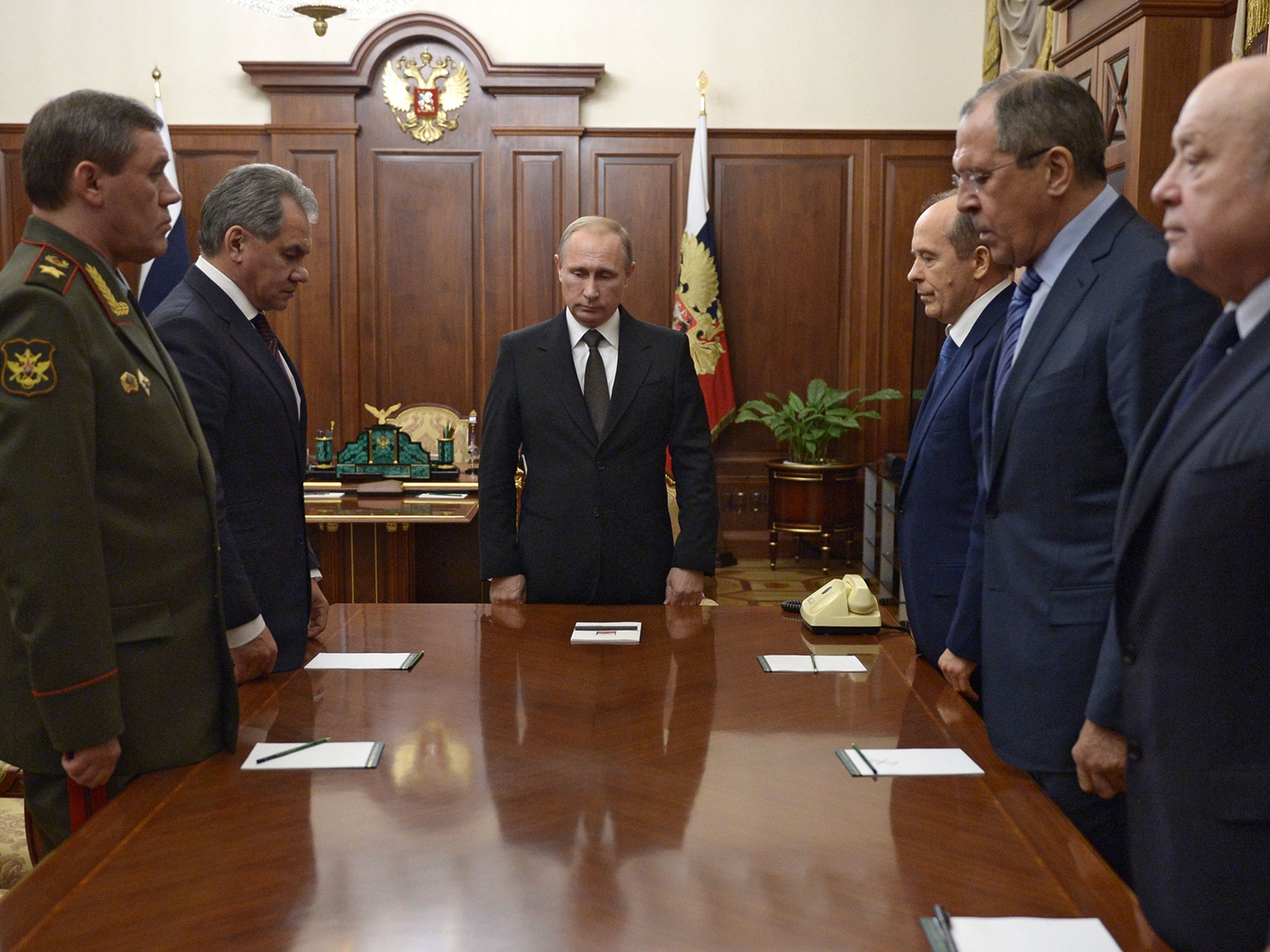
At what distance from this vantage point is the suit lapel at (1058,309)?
1.88 metres

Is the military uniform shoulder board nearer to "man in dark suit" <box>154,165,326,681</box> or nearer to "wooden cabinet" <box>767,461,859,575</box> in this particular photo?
"man in dark suit" <box>154,165,326,681</box>

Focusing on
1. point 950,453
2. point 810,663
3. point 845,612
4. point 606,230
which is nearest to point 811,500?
point 606,230

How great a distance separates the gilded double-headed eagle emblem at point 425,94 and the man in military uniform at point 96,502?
6.68 m

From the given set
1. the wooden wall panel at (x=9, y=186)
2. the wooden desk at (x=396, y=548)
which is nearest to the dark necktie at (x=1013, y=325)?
the wooden desk at (x=396, y=548)

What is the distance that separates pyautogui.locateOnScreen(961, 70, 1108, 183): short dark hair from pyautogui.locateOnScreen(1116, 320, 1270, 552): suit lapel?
64 cm

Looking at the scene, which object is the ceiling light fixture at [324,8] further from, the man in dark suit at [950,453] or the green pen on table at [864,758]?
the green pen on table at [864,758]

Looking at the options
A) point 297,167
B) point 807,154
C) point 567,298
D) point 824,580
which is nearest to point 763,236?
point 807,154

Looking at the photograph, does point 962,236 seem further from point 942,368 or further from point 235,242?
point 235,242

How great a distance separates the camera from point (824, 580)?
24.6 ft

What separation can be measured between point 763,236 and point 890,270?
0.99m

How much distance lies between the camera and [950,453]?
250 centimetres

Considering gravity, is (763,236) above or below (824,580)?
above

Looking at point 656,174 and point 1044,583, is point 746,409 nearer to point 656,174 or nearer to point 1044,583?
point 656,174

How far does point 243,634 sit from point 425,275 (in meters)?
6.64
